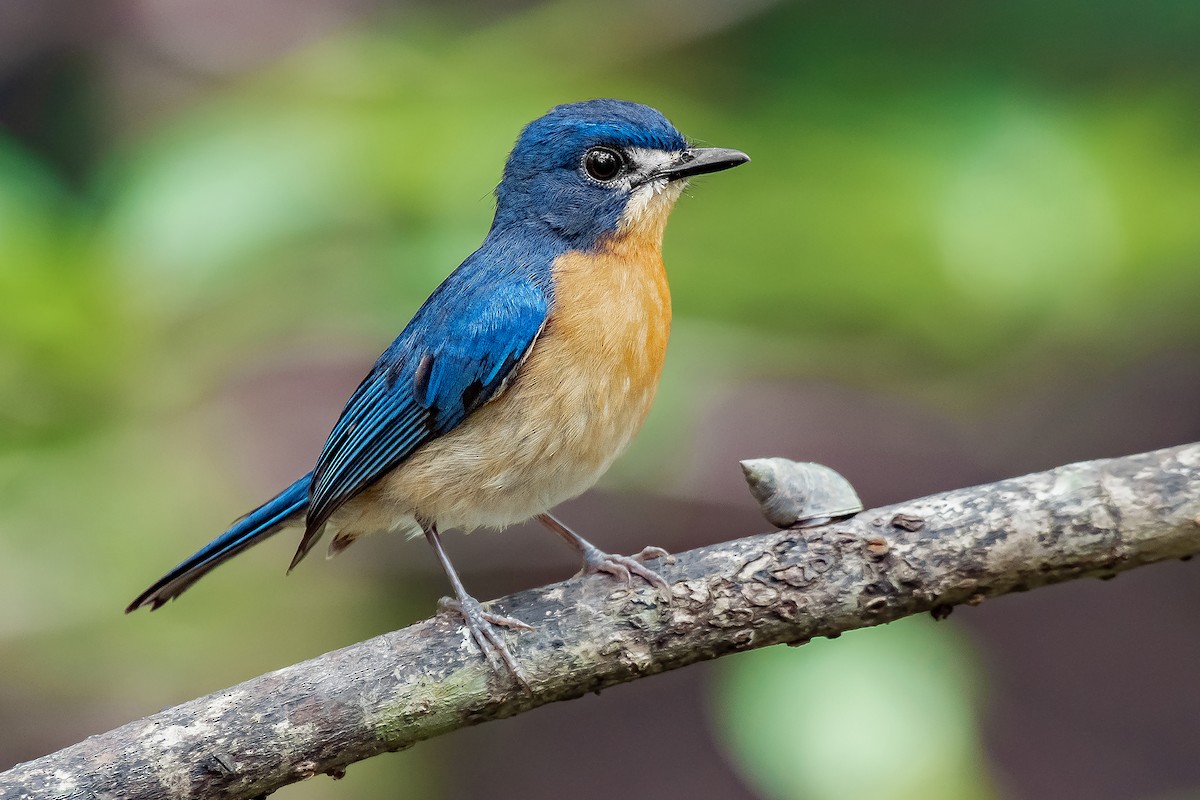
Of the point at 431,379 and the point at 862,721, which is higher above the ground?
the point at 431,379

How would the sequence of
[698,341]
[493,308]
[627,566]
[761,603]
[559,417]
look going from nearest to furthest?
[761,603]
[627,566]
[559,417]
[493,308]
[698,341]

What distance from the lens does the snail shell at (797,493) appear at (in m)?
3.02

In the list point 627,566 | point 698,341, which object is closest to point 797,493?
point 627,566

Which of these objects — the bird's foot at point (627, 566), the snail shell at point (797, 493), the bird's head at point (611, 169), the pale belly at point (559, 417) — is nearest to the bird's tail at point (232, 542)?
the pale belly at point (559, 417)

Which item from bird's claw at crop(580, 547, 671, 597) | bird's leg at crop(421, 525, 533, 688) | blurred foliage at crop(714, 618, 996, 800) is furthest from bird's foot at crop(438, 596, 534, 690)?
blurred foliage at crop(714, 618, 996, 800)

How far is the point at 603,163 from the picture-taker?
362 centimetres

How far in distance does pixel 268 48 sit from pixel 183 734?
360 centimetres

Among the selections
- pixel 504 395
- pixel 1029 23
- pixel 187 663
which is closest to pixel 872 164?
pixel 1029 23

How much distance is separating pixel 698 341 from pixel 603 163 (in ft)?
3.39

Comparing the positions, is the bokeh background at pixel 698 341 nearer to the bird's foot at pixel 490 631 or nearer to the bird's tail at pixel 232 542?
the bird's tail at pixel 232 542

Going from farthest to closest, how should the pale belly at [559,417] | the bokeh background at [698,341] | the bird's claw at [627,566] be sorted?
the bokeh background at [698,341], the pale belly at [559,417], the bird's claw at [627,566]

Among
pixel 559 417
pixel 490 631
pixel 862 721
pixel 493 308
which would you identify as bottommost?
pixel 862 721

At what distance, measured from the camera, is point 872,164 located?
4.57 m

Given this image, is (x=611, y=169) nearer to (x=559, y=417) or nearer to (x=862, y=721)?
(x=559, y=417)
